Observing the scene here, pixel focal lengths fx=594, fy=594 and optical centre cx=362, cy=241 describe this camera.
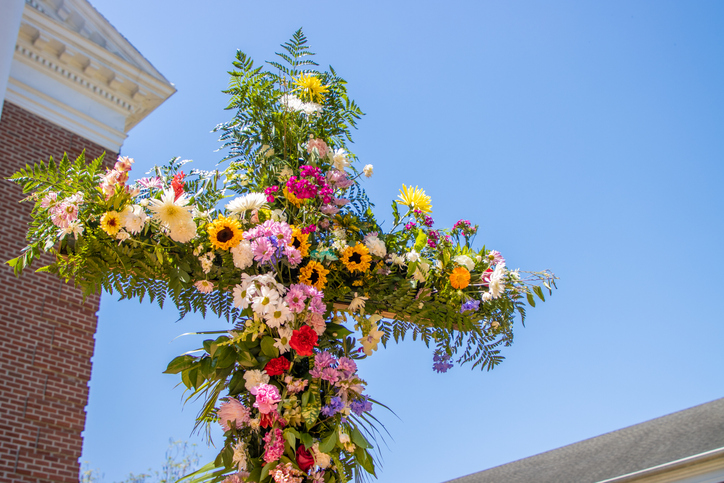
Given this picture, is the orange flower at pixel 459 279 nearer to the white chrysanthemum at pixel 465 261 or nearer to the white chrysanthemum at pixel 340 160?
the white chrysanthemum at pixel 465 261

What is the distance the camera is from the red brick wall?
6684 millimetres

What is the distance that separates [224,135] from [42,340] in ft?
18.6

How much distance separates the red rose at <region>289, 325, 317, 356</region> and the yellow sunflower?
41cm

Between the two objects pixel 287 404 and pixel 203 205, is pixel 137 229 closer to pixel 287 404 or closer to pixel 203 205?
pixel 203 205

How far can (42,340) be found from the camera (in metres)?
7.24

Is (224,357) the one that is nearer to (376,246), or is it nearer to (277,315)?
(277,315)

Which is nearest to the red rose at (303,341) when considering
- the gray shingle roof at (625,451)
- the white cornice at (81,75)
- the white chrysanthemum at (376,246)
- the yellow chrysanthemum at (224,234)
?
the yellow chrysanthemum at (224,234)

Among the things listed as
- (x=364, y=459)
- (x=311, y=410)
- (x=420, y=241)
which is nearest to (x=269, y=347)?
(x=311, y=410)

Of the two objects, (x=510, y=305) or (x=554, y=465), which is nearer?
(x=510, y=305)

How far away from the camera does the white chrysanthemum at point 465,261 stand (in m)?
2.75

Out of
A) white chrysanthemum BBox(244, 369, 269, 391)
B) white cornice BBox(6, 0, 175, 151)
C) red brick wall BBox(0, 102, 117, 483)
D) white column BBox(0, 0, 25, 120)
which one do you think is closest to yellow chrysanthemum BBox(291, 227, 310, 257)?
white chrysanthemum BBox(244, 369, 269, 391)

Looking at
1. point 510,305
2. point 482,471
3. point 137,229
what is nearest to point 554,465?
point 482,471

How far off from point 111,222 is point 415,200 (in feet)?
4.65

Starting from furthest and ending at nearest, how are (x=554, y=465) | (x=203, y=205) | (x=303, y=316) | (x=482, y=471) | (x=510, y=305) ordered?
(x=482, y=471) < (x=554, y=465) < (x=510, y=305) < (x=203, y=205) < (x=303, y=316)
